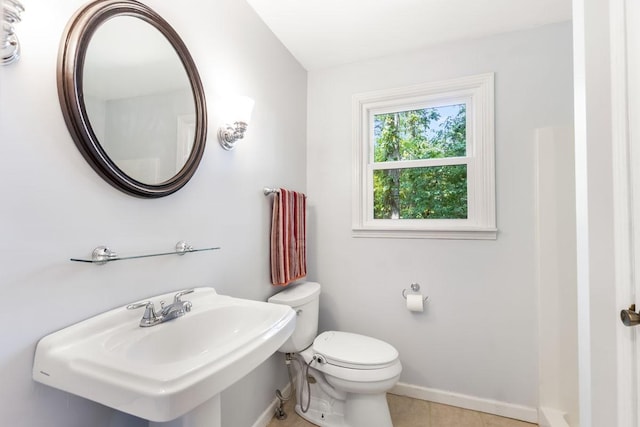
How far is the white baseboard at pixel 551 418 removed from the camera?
1.53 metres

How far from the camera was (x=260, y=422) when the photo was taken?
5.19ft

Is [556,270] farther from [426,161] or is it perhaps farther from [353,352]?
[353,352]

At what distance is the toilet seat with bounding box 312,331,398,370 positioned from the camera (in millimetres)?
1477

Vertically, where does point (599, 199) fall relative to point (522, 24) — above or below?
below

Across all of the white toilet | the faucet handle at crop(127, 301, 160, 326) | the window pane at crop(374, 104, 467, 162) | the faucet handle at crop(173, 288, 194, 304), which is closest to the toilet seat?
the white toilet

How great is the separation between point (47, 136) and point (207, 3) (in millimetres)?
957

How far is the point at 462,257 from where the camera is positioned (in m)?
1.83

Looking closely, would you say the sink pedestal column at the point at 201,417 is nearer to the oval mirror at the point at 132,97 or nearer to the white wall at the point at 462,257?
the oval mirror at the point at 132,97

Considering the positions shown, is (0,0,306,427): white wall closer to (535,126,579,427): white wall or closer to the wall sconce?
the wall sconce

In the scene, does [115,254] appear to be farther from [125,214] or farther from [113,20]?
[113,20]

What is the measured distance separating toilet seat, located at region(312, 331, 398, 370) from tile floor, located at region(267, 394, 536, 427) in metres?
0.46

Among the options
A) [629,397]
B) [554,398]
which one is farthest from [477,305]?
[629,397]

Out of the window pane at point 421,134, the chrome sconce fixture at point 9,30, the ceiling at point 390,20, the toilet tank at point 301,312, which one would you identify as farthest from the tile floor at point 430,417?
the ceiling at point 390,20

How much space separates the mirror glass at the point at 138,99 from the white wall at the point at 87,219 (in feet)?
0.29
